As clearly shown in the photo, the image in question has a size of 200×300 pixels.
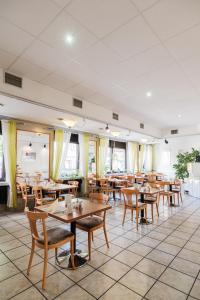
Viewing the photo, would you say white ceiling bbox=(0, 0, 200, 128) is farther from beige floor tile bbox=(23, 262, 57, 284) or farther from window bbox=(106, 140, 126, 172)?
window bbox=(106, 140, 126, 172)

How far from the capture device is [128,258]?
2.77 meters

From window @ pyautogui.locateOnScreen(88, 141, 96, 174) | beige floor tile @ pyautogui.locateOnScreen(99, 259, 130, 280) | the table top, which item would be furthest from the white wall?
beige floor tile @ pyautogui.locateOnScreen(99, 259, 130, 280)

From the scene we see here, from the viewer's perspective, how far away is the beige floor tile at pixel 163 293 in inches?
78.3

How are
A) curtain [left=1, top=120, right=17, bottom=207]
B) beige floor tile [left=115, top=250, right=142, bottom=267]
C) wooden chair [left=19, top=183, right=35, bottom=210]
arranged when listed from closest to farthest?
beige floor tile [left=115, top=250, right=142, bottom=267]
wooden chair [left=19, top=183, right=35, bottom=210]
curtain [left=1, top=120, right=17, bottom=207]

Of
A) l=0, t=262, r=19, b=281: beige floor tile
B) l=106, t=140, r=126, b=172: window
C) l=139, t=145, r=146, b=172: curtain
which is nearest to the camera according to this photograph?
l=0, t=262, r=19, b=281: beige floor tile

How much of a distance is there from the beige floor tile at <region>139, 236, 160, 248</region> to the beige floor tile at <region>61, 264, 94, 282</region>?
1.24 metres

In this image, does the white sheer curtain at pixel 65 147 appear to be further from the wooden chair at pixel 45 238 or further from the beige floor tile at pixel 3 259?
the wooden chair at pixel 45 238

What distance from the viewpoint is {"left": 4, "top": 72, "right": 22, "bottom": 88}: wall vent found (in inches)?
129

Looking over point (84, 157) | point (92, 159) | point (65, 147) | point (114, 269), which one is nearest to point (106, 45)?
point (114, 269)

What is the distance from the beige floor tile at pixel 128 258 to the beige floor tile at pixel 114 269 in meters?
0.09

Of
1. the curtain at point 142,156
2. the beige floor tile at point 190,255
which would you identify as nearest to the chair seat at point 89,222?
the beige floor tile at point 190,255

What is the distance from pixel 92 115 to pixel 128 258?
11.7 ft

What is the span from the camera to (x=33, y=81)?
369cm

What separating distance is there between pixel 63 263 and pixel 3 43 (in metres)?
3.36
